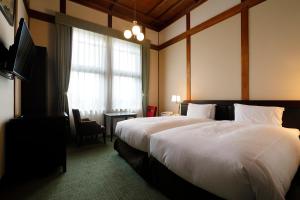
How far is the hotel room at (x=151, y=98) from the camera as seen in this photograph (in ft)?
4.85

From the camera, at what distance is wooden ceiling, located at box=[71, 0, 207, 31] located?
4238 millimetres

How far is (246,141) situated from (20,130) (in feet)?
8.91

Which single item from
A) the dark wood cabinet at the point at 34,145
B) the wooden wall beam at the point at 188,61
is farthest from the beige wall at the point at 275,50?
the dark wood cabinet at the point at 34,145

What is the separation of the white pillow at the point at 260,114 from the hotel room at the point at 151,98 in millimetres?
17

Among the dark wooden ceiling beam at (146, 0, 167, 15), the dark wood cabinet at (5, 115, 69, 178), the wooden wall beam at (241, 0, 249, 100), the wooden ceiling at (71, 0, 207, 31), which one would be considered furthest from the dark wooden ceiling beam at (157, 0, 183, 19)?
the dark wood cabinet at (5, 115, 69, 178)

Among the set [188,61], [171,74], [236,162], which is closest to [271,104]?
[236,162]

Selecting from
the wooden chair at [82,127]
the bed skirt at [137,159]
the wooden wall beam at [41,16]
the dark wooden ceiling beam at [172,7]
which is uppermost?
the dark wooden ceiling beam at [172,7]

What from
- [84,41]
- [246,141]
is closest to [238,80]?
[246,141]

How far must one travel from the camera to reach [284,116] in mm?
2596

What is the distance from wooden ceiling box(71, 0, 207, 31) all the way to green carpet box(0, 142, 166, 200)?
405 centimetres

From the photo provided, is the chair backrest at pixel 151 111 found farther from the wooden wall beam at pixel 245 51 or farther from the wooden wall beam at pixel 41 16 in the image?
the wooden wall beam at pixel 41 16

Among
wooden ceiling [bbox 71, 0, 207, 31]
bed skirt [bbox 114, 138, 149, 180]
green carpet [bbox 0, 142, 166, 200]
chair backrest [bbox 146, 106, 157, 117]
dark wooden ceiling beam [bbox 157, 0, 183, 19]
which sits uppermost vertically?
dark wooden ceiling beam [bbox 157, 0, 183, 19]

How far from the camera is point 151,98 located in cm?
556

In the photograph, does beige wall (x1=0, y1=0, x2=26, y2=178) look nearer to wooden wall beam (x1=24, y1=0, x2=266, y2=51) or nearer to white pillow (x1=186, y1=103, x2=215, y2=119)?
wooden wall beam (x1=24, y1=0, x2=266, y2=51)
